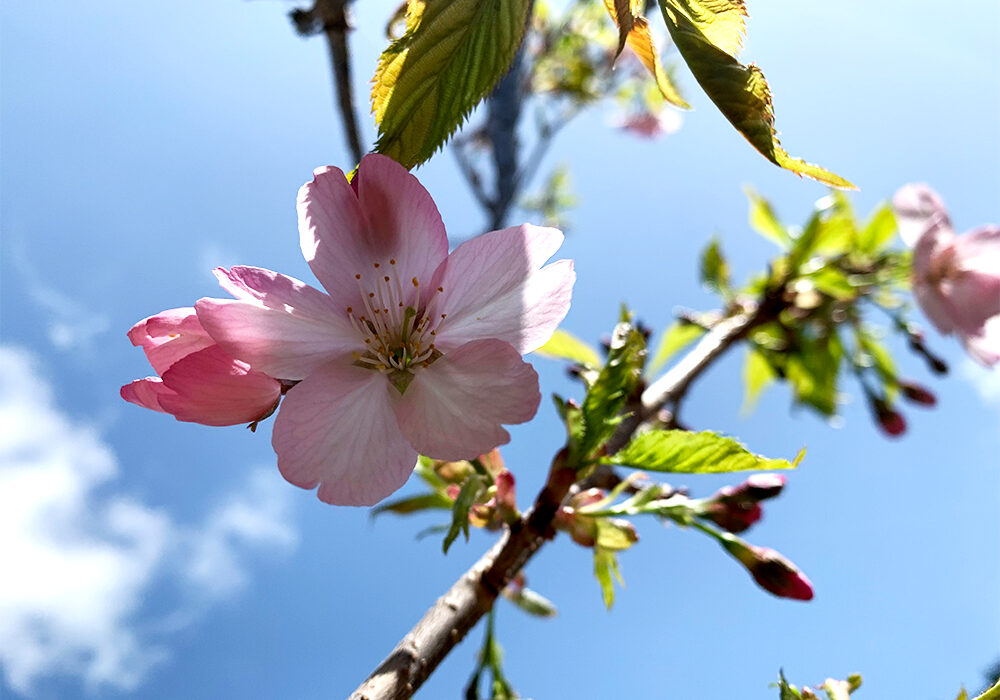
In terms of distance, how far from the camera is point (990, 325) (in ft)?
3.59

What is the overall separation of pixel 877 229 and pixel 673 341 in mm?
501

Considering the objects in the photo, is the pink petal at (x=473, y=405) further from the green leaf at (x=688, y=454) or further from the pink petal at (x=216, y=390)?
the green leaf at (x=688, y=454)

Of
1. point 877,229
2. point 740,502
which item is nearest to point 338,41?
point 740,502

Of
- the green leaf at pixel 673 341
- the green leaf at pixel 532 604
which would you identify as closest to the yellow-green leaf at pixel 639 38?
the green leaf at pixel 532 604

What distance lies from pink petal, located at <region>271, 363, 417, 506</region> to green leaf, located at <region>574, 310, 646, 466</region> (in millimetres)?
227

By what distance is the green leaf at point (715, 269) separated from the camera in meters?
1.54

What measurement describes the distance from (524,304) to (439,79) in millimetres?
154

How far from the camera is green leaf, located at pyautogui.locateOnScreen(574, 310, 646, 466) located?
2.00ft

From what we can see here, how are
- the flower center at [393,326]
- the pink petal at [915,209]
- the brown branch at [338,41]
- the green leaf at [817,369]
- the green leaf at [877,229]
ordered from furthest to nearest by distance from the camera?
the green leaf at [817,369] → the green leaf at [877,229] → the pink petal at [915,209] → the brown branch at [338,41] → the flower center at [393,326]

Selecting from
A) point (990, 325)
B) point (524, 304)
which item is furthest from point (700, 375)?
point (524, 304)

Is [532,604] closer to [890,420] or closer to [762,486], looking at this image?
[762,486]

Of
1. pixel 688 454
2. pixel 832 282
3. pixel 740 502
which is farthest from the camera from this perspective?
pixel 832 282

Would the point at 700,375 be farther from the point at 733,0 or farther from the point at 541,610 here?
the point at 733,0

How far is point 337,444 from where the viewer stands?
1.48ft
